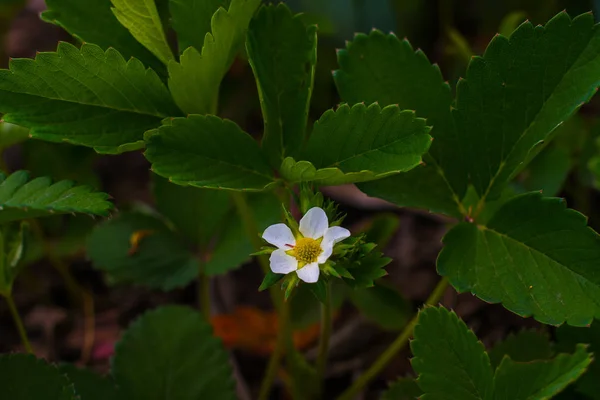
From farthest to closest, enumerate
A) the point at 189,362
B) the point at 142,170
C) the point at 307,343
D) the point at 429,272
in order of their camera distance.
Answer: the point at 142,170, the point at 429,272, the point at 307,343, the point at 189,362

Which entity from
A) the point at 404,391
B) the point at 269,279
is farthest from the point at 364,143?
the point at 404,391

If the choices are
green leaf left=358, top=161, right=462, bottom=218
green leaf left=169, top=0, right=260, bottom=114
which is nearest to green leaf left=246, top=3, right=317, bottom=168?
green leaf left=169, top=0, right=260, bottom=114

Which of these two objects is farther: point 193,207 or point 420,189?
point 193,207

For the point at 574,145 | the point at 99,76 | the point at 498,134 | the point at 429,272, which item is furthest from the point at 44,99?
the point at 574,145

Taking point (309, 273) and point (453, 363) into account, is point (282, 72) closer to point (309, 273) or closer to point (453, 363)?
point (309, 273)

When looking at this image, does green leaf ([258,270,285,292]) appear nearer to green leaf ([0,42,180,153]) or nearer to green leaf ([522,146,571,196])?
green leaf ([0,42,180,153])

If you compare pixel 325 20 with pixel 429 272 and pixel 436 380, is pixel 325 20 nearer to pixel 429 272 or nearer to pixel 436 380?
pixel 429 272
